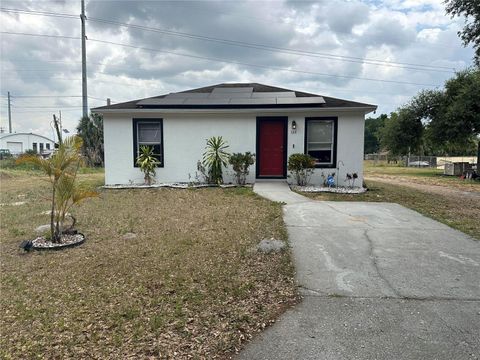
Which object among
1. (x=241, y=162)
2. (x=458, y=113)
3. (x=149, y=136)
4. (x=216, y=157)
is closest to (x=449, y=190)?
(x=241, y=162)

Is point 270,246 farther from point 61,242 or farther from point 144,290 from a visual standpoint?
point 61,242

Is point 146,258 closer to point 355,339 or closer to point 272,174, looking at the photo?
point 355,339

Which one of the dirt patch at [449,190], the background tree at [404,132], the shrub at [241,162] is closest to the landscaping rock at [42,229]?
Answer: the shrub at [241,162]

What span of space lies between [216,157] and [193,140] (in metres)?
1.12

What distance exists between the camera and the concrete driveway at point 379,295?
253cm

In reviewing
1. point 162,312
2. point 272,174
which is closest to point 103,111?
point 272,174

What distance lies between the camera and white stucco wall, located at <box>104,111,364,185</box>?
437 inches

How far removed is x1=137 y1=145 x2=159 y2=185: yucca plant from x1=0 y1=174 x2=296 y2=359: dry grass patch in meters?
4.65

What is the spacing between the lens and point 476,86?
18109mm

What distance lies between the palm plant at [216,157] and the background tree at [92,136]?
12966 millimetres

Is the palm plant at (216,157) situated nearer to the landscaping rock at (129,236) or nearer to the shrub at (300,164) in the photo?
the shrub at (300,164)

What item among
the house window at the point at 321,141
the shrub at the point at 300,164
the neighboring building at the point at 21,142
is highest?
the neighboring building at the point at 21,142

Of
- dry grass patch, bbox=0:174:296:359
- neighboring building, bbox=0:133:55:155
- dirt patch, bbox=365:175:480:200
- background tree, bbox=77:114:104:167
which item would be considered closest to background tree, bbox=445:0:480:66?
dirt patch, bbox=365:175:480:200

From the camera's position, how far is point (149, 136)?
11.5 metres
